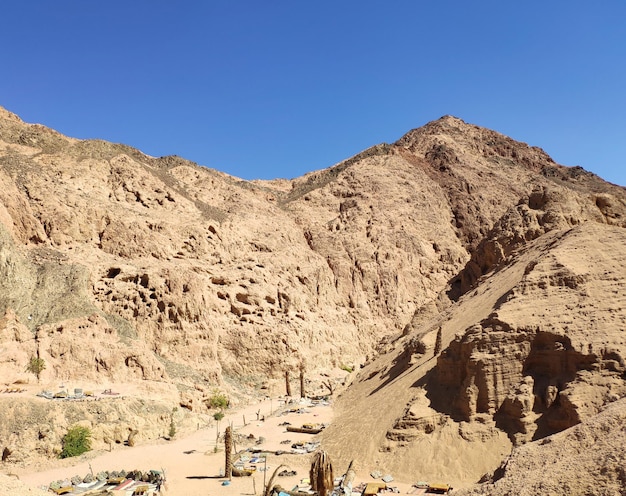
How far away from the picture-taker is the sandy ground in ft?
64.0

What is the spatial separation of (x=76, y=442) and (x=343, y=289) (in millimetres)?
36282

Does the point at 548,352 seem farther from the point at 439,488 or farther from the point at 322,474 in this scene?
the point at 322,474

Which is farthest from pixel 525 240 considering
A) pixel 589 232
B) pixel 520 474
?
pixel 520 474

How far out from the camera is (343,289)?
2218 inches

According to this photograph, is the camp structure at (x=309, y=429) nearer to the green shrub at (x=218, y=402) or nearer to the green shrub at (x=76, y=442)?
the green shrub at (x=218, y=402)

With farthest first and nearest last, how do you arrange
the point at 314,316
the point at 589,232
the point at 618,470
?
the point at 314,316, the point at 589,232, the point at 618,470

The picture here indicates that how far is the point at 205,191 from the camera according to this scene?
59.5m

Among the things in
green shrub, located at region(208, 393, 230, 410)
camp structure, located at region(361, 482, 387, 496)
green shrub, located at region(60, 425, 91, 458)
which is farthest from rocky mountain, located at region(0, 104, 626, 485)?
green shrub, located at region(60, 425, 91, 458)

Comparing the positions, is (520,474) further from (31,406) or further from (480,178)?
(480,178)

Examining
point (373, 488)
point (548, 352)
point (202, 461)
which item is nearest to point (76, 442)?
point (202, 461)

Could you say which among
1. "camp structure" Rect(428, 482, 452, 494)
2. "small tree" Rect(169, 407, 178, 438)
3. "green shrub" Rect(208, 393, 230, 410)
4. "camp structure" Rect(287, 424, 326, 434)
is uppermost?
"green shrub" Rect(208, 393, 230, 410)

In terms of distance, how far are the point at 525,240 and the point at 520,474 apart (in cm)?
2259

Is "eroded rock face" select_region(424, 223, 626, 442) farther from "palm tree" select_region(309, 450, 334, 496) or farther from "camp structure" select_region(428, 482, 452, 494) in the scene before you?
"palm tree" select_region(309, 450, 334, 496)

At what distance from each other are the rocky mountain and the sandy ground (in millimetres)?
1673
